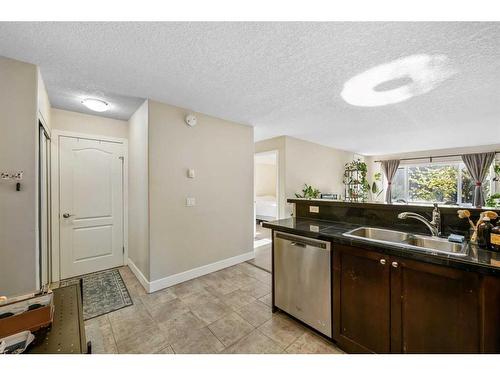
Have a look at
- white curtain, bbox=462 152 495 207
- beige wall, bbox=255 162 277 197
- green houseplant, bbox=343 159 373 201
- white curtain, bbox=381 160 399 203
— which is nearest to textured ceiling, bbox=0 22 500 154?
green houseplant, bbox=343 159 373 201

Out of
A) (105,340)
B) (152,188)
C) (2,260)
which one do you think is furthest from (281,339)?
(2,260)

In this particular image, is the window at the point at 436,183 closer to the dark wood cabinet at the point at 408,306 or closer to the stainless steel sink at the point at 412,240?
the stainless steel sink at the point at 412,240

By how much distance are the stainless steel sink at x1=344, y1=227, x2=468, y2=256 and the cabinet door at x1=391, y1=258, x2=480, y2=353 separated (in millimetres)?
154

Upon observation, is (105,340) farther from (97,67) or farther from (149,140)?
(97,67)

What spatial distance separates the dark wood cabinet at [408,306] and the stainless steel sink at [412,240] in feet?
0.47

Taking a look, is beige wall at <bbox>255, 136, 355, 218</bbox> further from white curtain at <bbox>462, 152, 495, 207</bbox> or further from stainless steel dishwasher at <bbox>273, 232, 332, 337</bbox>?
white curtain at <bbox>462, 152, 495, 207</bbox>

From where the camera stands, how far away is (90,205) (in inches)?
118

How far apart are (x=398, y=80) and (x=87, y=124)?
4.09 metres

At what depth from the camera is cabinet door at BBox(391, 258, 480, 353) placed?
1086 mm

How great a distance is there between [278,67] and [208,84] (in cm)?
78

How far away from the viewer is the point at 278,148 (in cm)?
457

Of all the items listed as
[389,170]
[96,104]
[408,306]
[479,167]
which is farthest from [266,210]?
[479,167]

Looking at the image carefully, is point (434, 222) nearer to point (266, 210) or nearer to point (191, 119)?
point (191, 119)

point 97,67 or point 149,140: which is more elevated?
point 97,67
